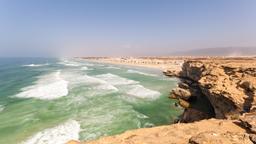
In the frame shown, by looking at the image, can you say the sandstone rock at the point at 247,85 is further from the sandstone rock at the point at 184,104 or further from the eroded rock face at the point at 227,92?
the sandstone rock at the point at 184,104

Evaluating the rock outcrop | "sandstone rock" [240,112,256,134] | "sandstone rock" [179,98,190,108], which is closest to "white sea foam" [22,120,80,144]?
the rock outcrop

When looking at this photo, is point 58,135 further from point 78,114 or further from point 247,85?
point 247,85

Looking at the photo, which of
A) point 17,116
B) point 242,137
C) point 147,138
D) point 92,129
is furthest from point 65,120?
point 242,137

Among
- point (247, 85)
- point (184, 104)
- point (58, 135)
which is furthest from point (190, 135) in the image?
point (184, 104)

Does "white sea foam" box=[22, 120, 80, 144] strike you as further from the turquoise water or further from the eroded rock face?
the eroded rock face

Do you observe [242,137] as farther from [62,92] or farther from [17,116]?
[62,92]
